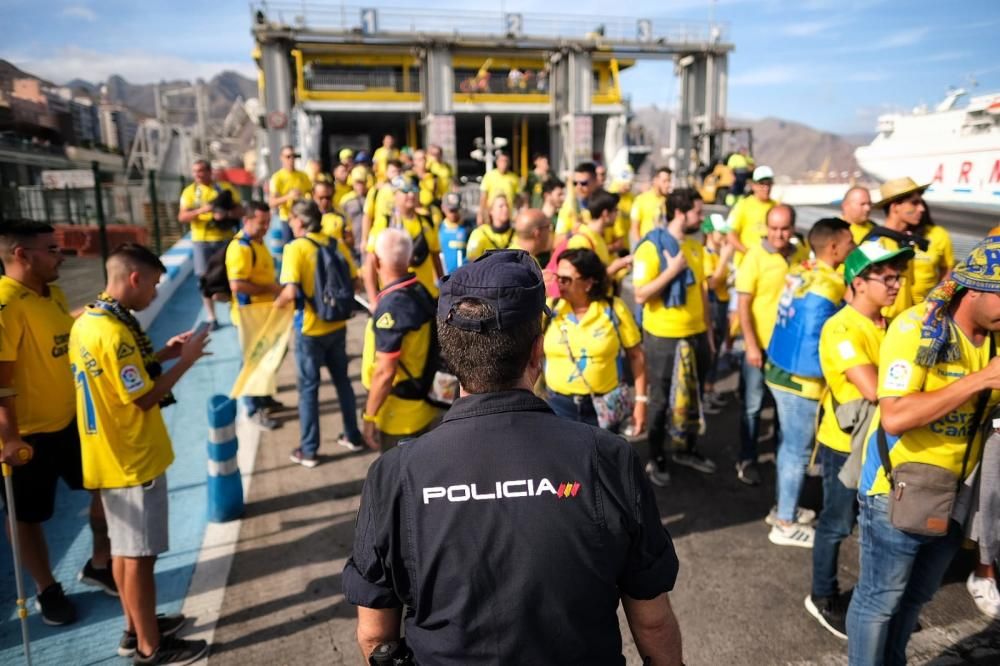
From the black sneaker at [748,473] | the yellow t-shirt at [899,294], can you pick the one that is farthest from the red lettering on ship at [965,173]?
the black sneaker at [748,473]

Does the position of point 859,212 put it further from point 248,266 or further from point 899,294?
point 248,266

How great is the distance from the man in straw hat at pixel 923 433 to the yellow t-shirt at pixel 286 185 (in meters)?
9.61

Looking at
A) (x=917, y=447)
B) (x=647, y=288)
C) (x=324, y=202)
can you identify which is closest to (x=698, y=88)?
(x=324, y=202)

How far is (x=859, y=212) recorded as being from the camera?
5270 mm

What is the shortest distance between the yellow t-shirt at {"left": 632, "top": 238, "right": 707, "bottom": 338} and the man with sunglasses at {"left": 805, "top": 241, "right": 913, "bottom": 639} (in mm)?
1445

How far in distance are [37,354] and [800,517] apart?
187 inches

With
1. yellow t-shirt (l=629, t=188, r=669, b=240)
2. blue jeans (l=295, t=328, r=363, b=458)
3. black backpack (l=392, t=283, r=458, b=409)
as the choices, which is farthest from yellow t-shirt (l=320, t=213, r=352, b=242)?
black backpack (l=392, t=283, r=458, b=409)

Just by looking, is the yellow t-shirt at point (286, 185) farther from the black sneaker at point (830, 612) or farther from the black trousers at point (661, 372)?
the black sneaker at point (830, 612)

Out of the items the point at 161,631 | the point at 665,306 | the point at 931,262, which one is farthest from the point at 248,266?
the point at 931,262

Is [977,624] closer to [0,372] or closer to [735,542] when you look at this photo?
[735,542]

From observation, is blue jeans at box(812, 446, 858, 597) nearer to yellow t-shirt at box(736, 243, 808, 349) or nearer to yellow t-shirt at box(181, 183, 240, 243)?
yellow t-shirt at box(736, 243, 808, 349)

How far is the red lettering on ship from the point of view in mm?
3814

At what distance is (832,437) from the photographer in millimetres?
3451

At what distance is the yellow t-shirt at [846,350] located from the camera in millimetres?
3127
